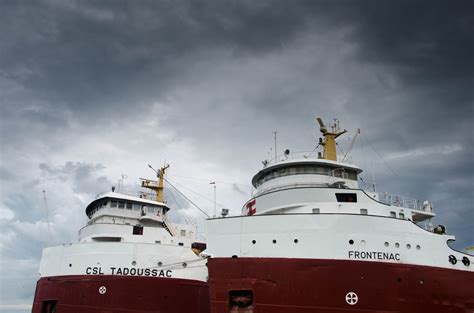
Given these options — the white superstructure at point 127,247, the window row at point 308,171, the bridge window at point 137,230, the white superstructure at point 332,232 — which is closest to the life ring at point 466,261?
the white superstructure at point 332,232

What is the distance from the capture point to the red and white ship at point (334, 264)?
16266 mm

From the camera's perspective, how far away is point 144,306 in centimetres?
2297

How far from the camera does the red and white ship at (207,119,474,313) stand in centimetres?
1627

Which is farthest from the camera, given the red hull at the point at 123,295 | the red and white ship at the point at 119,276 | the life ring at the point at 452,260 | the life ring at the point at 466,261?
the red and white ship at the point at 119,276

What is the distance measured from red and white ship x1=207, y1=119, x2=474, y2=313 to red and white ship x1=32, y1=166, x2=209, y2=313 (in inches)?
281

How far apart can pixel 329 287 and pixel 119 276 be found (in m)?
A: 12.3

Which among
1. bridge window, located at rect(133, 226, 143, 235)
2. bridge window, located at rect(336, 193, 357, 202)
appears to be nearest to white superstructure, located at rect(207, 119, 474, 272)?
bridge window, located at rect(336, 193, 357, 202)

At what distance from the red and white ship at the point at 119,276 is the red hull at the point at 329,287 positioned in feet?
23.9

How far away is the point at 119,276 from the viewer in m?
23.3

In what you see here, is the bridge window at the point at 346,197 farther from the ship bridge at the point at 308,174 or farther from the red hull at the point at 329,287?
the red hull at the point at 329,287

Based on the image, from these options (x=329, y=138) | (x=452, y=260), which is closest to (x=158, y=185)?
(x=329, y=138)

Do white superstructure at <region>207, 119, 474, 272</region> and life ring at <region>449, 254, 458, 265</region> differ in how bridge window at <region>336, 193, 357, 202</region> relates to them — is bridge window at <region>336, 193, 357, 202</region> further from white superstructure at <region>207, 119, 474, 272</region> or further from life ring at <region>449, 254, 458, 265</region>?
life ring at <region>449, 254, 458, 265</region>

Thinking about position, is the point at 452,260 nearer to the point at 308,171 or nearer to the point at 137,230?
the point at 308,171

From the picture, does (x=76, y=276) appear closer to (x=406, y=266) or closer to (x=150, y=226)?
(x=150, y=226)
